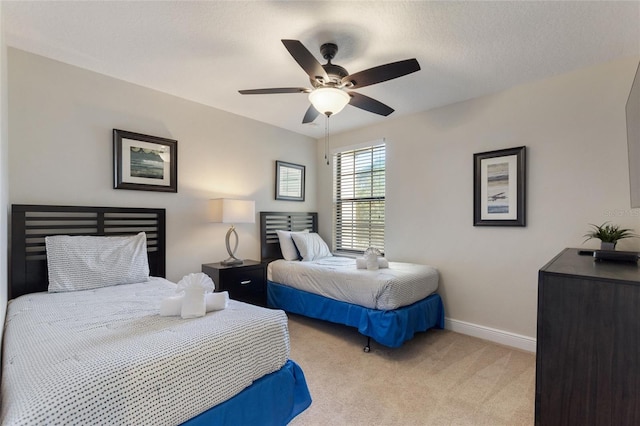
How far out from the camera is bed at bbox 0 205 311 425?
99cm

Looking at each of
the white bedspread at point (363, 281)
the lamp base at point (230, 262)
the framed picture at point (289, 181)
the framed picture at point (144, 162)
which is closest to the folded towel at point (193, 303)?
the white bedspread at point (363, 281)

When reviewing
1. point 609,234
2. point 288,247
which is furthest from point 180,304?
point 609,234

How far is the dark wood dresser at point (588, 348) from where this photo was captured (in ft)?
3.58

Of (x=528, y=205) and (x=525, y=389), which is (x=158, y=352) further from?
(x=528, y=205)

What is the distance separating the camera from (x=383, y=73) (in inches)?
77.9

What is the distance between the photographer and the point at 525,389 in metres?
2.18

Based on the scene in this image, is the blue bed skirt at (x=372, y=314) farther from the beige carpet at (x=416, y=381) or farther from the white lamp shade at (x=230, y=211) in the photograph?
the white lamp shade at (x=230, y=211)

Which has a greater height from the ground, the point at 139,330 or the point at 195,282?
the point at 195,282

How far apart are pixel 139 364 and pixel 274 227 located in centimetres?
308

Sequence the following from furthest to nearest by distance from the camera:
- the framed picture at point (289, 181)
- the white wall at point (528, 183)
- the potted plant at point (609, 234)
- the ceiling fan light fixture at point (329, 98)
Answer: the framed picture at point (289, 181)
the white wall at point (528, 183)
the potted plant at point (609, 234)
the ceiling fan light fixture at point (329, 98)

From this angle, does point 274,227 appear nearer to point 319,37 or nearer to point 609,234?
point 319,37

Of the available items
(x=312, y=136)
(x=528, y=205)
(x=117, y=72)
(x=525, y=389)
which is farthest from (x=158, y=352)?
(x=312, y=136)

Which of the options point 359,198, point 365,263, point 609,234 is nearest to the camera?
point 609,234

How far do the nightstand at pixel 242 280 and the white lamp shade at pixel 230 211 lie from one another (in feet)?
1.67
